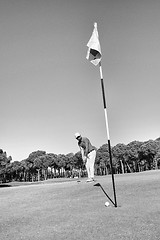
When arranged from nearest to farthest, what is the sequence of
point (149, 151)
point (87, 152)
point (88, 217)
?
point (88, 217) < point (87, 152) < point (149, 151)

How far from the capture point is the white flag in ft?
37.1

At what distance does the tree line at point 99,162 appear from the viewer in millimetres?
87125

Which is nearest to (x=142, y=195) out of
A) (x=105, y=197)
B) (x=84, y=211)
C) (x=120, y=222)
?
(x=105, y=197)

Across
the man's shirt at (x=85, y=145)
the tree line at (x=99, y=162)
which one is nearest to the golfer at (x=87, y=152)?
the man's shirt at (x=85, y=145)

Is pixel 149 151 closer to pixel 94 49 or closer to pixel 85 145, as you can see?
pixel 85 145

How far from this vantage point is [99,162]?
10150cm

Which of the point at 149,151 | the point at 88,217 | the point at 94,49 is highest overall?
the point at 94,49

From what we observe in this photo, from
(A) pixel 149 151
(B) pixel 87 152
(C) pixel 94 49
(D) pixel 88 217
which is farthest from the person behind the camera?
(A) pixel 149 151

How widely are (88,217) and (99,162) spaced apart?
3781 inches

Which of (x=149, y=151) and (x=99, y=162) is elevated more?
(x=149, y=151)

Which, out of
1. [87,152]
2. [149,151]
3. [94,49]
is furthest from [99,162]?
[94,49]

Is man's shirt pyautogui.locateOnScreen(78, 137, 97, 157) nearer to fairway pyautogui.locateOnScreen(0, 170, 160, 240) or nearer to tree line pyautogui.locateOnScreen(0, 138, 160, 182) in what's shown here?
fairway pyautogui.locateOnScreen(0, 170, 160, 240)

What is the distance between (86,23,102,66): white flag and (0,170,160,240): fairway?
277 inches

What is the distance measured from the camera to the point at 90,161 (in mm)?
14680
